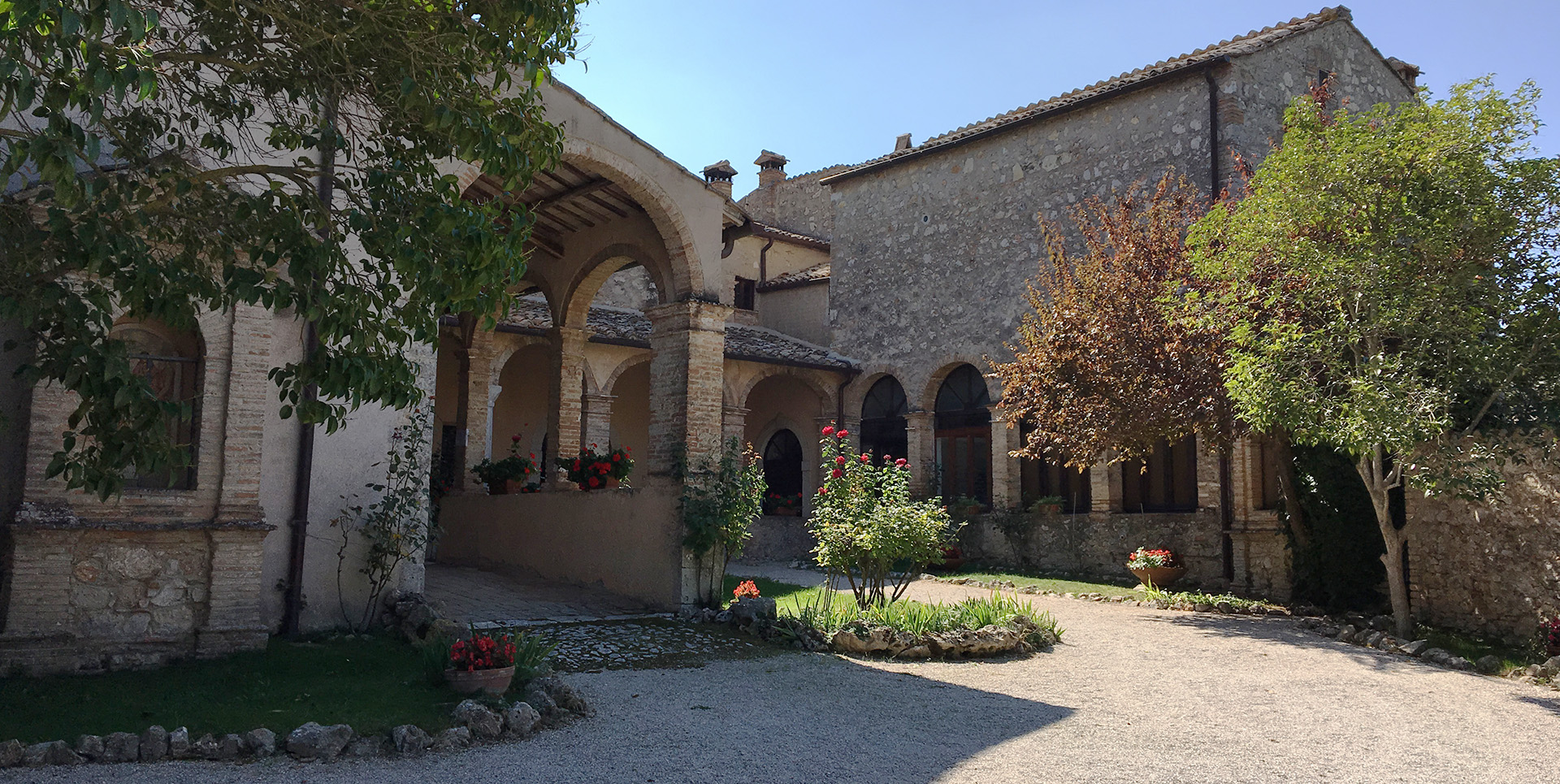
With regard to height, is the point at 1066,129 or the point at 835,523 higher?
the point at 1066,129

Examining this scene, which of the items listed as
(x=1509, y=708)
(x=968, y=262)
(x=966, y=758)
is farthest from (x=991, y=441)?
(x=966, y=758)

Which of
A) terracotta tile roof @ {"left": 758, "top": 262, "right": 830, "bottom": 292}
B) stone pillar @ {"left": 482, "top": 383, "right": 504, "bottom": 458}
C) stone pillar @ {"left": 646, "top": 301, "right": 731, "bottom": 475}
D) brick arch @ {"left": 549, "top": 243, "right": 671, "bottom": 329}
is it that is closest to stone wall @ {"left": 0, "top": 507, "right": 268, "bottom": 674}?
stone pillar @ {"left": 646, "top": 301, "right": 731, "bottom": 475}

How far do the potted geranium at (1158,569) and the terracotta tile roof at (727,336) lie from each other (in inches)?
299

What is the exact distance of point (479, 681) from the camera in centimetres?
622

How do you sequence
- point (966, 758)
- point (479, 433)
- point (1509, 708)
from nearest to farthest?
point (966, 758)
point (1509, 708)
point (479, 433)

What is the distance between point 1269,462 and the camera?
1357 centimetres

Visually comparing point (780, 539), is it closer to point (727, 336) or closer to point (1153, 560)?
point (727, 336)

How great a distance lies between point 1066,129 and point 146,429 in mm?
15238

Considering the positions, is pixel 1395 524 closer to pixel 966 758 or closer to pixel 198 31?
pixel 966 758

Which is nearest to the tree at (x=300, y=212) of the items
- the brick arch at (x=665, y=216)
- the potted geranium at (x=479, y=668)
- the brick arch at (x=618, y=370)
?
the potted geranium at (x=479, y=668)

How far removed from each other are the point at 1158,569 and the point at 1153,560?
0.14 metres

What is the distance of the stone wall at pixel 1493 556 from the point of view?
8.97 metres

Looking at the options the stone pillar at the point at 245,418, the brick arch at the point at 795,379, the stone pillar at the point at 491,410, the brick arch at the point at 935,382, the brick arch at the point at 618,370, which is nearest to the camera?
the stone pillar at the point at 245,418

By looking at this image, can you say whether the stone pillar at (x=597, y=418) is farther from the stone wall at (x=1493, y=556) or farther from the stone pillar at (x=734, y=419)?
the stone wall at (x=1493, y=556)
